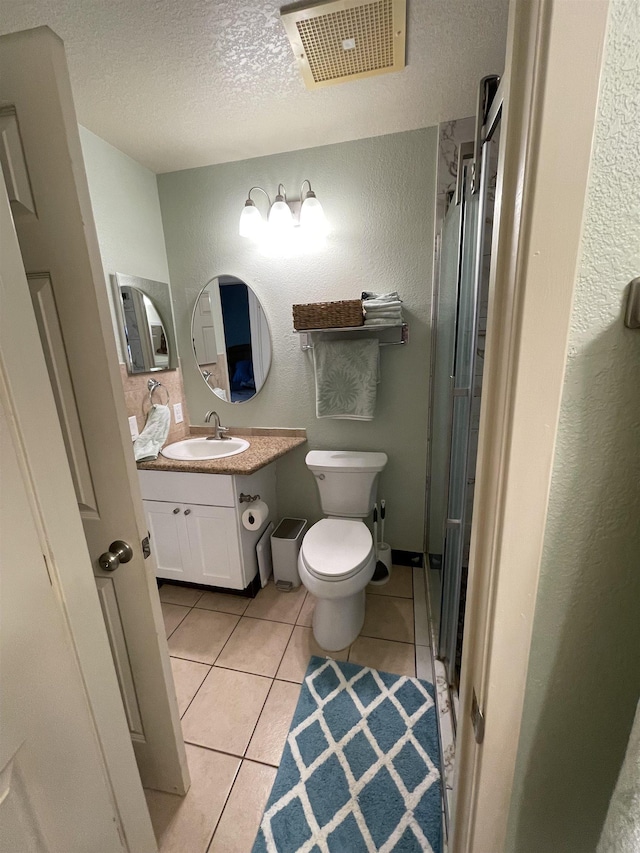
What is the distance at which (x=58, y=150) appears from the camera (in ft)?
2.15

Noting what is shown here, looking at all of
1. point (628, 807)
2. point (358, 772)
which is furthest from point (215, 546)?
point (628, 807)

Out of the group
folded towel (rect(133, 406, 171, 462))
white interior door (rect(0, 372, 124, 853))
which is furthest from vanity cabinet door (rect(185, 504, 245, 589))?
white interior door (rect(0, 372, 124, 853))

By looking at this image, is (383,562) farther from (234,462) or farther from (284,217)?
(284,217)

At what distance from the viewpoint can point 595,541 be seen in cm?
45

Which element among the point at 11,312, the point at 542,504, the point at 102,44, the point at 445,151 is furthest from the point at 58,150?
the point at 445,151

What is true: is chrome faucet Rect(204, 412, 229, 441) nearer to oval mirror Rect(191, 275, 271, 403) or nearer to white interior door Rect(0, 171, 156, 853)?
oval mirror Rect(191, 275, 271, 403)

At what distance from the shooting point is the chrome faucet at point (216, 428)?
2.11 metres

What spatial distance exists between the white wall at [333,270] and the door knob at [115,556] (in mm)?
1360

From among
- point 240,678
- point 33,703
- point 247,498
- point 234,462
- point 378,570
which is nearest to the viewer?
point 33,703

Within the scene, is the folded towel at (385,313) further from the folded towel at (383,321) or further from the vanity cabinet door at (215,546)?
the vanity cabinet door at (215,546)

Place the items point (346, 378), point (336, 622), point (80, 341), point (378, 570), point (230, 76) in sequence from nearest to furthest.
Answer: point (80, 341) → point (230, 76) → point (336, 622) → point (346, 378) → point (378, 570)

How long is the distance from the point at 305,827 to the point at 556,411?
141cm

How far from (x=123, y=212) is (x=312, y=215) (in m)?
0.99

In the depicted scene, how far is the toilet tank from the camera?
6.18ft
